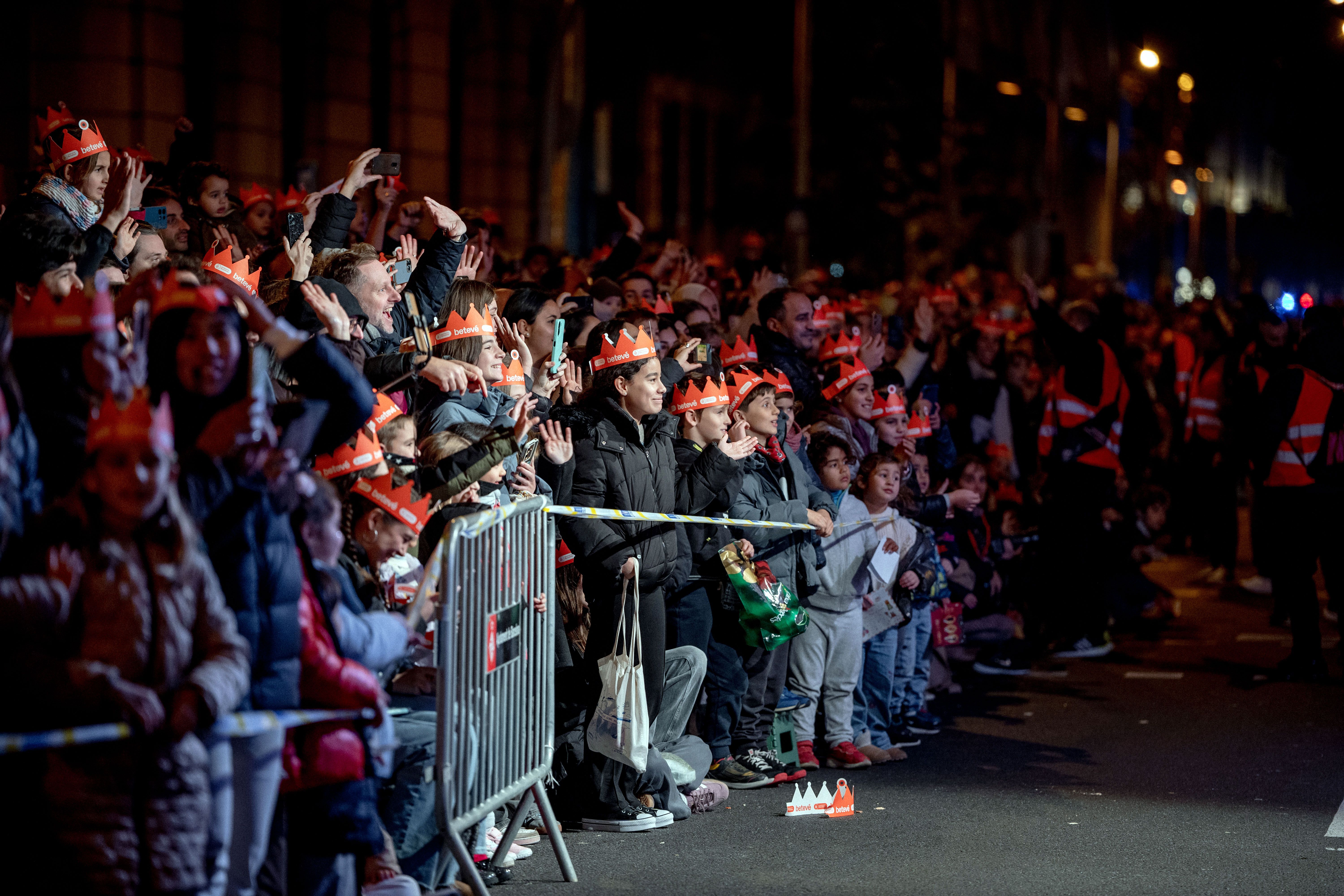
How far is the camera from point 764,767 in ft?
26.0

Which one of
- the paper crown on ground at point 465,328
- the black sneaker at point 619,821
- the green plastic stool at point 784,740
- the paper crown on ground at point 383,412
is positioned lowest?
the black sneaker at point 619,821

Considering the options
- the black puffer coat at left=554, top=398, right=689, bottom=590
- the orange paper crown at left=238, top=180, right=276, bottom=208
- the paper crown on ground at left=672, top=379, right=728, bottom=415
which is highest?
the orange paper crown at left=238, top=180, right=276, bottom=208

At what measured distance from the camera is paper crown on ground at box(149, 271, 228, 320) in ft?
13.9

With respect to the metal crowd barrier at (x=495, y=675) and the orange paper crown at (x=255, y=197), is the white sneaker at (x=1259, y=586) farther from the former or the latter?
the metal crowd barrier at (x=495, y=675)

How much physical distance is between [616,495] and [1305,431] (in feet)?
19.4

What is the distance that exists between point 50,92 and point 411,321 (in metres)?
9.31

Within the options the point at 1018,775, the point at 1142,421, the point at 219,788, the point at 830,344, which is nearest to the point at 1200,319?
the point at 1142,421

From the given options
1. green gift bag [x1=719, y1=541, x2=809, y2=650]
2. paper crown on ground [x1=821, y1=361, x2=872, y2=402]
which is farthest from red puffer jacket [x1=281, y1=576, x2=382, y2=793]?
paper crown on ground [x1=821, y1=361, x2=872, y2=402]

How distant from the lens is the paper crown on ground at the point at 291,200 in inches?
417

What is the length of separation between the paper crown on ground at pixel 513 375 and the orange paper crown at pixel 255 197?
417 cm

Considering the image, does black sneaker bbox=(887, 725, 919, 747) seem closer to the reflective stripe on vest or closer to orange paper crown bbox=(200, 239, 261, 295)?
the reflective stripe on vest

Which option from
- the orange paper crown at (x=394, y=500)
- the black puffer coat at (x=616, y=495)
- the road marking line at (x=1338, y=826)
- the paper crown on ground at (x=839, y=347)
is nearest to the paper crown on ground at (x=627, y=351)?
the black puffer coat at (x=616, y=495)

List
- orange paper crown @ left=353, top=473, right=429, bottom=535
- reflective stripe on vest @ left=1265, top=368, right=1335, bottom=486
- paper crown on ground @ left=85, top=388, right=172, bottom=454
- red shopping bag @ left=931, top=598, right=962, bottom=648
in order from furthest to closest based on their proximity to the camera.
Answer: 1. reflective stripe on vest @ left=1265, top=368, right=1335, bottom=486
2. red shopping bag @ left=931, top=598, right=962, bottom=648
3. orange paper crown @ left=353, top=473, right=429, bottom=535
4. paper crown on ground @ left=85, top=388, right=172, bottom=454

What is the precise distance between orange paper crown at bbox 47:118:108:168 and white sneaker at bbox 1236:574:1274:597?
37.0 ft
